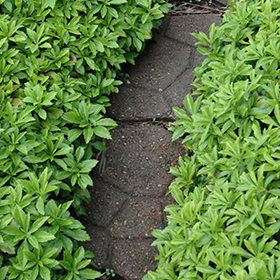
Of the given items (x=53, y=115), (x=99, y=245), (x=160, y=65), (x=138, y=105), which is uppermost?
(x=53, y=115)

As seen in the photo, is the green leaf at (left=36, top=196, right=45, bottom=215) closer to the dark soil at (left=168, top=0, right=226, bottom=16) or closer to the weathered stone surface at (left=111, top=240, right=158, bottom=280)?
the weathered stone surface at (left=111, top=240, right=158, bottom=280)

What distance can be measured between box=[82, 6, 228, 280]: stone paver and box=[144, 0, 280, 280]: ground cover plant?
1.55 ft

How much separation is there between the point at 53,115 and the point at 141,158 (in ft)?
2.87

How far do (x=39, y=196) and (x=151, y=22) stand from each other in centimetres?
202

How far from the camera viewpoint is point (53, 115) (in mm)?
2822

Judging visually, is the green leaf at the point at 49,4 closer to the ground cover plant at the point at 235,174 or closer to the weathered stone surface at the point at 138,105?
the weathered stone surface at the point at 138,105

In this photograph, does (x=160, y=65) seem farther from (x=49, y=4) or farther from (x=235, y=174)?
(x=235, y=174)

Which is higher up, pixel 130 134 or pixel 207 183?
pixel 207 183

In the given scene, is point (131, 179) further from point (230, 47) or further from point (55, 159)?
point (230, 47)

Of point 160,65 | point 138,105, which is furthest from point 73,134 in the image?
point 160,65

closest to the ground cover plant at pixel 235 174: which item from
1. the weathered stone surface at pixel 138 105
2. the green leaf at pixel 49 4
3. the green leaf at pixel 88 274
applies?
the green leaf at pixel 88 274

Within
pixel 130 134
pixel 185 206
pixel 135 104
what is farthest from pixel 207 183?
pixel 135 104

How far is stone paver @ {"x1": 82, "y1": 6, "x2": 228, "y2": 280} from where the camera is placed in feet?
9.48

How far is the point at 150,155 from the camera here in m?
3.38
